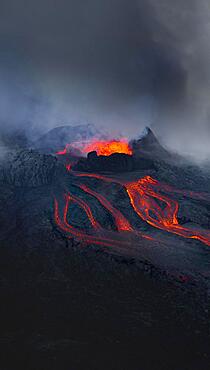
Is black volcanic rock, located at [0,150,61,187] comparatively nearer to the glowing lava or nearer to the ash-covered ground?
the ash-covered ground

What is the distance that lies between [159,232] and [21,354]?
2274cm

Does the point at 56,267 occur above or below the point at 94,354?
above

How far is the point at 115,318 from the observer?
2233 cm

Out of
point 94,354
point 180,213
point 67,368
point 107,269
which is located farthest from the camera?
point 180,213

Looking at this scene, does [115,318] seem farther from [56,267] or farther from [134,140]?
[134,140]

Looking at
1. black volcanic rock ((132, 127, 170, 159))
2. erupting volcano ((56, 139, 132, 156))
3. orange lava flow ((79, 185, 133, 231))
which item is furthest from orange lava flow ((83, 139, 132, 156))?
orange lava flow ((79, 185, 133, 231))

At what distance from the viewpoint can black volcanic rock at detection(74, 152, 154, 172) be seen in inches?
2458

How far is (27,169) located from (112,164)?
671 inches

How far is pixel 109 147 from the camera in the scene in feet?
253

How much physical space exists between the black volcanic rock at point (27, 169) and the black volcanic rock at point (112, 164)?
628 centimetres

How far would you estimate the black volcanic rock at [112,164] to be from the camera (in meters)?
62.4

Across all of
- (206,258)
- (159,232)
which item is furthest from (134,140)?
(206,258)

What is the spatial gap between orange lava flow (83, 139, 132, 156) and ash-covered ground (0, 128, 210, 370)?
28917 mm

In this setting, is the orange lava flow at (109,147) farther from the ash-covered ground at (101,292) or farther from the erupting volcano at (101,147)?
the ash-covered ground at (101,292)
